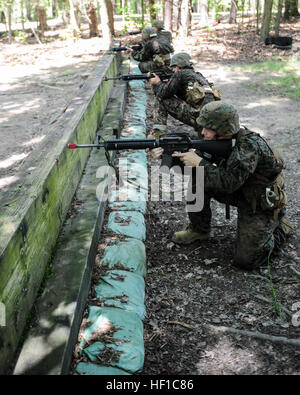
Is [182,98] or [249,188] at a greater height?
A: [182,98]

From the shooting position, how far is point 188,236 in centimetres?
381

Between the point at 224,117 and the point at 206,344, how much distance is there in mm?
1732

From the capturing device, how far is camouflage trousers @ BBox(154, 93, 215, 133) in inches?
224

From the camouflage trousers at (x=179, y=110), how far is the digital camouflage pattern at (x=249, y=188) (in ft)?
7.74

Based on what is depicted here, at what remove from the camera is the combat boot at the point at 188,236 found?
12.5ft

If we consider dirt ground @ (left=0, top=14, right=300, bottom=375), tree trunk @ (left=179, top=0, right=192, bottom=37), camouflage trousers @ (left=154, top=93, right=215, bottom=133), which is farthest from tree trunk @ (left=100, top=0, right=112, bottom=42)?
camouflage trousers @ (left=154, top=93, right=215, bottom=133)

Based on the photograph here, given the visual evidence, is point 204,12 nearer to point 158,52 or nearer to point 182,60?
point 158,52

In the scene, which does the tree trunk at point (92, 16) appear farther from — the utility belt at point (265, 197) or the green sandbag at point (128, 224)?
the utility belt at point (265, 197)

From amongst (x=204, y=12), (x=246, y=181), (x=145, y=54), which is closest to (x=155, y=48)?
(x=145, y=54)

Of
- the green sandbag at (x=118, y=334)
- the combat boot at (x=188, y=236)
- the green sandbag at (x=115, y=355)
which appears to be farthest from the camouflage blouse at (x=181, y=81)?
the green sandbag at (x=115, y=355)

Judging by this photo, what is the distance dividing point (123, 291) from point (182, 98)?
12.9ft
